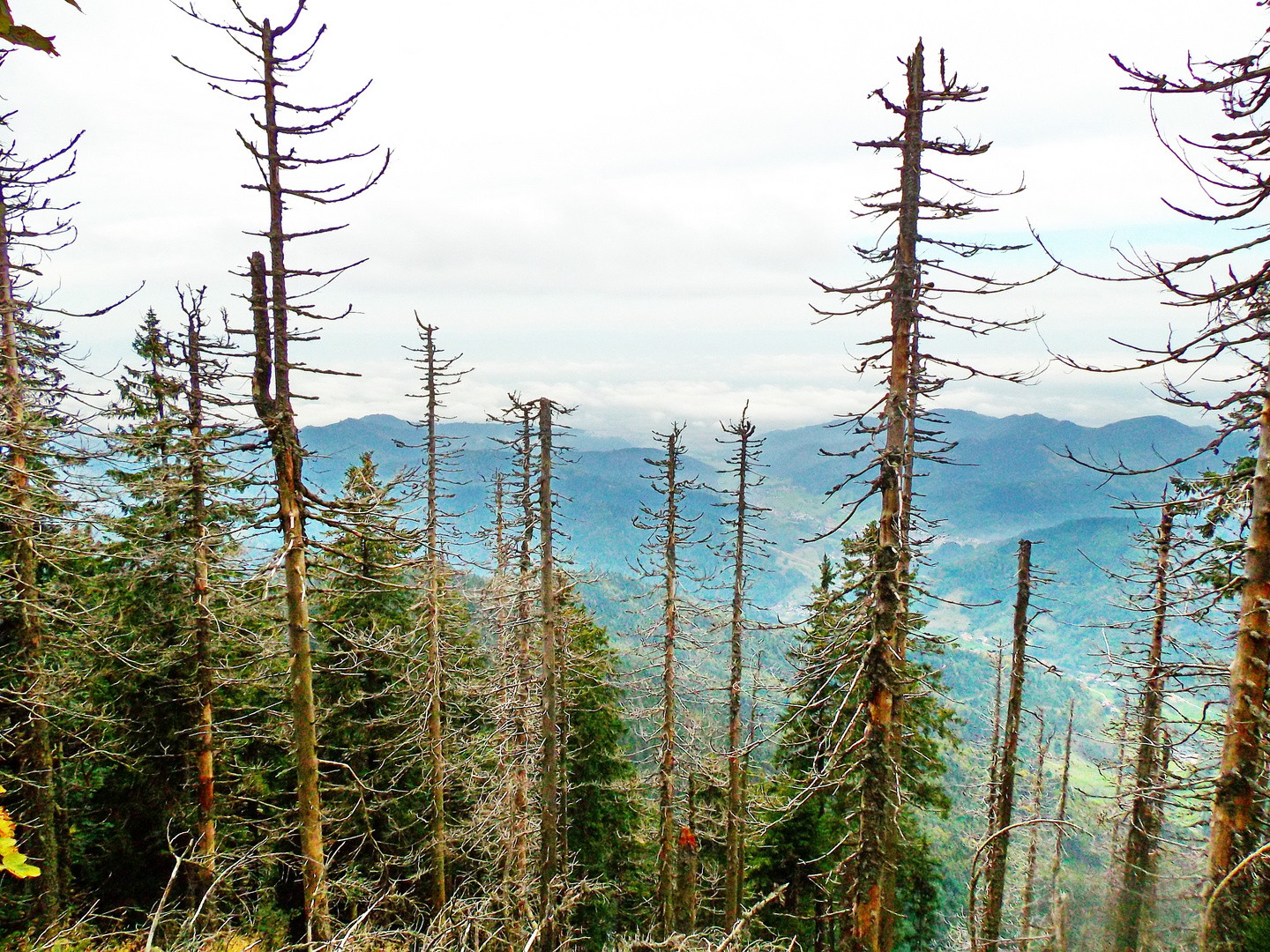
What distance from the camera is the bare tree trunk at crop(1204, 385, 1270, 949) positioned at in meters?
6.04

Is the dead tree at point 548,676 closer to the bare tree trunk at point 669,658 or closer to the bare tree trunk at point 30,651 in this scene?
Answer: the bare tree trunk at point 669,658

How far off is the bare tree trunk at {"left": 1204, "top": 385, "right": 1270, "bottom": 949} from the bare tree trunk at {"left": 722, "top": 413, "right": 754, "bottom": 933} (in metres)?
10.8

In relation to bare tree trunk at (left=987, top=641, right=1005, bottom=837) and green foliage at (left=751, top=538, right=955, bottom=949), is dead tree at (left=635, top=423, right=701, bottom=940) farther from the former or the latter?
bare tree trunk at (left=987, top=641, right=1005, bottom=837)

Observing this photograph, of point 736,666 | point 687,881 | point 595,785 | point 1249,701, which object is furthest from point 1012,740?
point 595,785

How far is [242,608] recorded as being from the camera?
22.9 ft

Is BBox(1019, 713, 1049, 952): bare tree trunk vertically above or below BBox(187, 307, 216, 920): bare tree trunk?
below

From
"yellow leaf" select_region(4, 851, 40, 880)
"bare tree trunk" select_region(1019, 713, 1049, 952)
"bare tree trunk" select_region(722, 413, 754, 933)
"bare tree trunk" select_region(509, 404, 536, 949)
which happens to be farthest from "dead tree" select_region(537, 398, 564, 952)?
"bare tree trunk" select_region(1019, 713, 1049, 952)

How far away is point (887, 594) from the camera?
8.27 metres

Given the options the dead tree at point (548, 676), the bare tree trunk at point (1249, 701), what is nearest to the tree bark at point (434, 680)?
the dead tree at point (548, 676)

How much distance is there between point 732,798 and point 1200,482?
13.7 m

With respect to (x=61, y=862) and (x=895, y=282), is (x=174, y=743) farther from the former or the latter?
(x=895, y=282)

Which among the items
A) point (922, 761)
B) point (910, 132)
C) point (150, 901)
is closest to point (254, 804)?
point (150, 901)

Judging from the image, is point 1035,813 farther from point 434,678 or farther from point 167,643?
point 167,643

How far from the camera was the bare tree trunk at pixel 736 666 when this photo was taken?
1686cm
